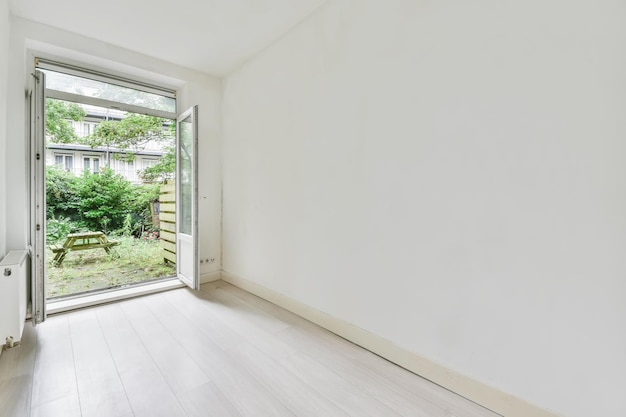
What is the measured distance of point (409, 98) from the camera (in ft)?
6.04

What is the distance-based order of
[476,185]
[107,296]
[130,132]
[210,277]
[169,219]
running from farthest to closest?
[130,132], [169,219], [210,277], [107,296], [476,185]

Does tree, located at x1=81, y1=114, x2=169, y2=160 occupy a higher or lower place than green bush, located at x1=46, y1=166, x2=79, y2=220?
higher

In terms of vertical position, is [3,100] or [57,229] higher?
[3,100]

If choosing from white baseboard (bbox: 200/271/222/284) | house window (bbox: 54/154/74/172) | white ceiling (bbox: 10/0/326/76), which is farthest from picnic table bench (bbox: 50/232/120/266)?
white ceiling (bbox: 10/0/326/76)

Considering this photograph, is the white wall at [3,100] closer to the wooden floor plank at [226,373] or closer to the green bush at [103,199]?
the wooden floor plank at [226,373]

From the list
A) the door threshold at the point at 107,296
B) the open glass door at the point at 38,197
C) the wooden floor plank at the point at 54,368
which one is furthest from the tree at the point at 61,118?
the wooden floor plank at the point at 54,368

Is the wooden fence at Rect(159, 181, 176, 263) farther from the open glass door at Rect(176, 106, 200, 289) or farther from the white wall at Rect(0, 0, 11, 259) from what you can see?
the white wall at Rect(0, 0, 11, 259)

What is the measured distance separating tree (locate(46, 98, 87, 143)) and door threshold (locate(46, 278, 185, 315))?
2.67m

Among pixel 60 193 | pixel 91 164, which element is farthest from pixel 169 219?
pixel 91 164

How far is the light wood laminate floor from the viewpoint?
1.50 m

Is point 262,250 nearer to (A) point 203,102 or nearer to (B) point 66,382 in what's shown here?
(B) point 66,382

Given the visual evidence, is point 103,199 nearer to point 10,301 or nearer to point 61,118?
point 61,118

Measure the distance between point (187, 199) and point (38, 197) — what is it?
A: 1.39 meters

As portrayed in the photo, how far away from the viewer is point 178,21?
2.59 meters
